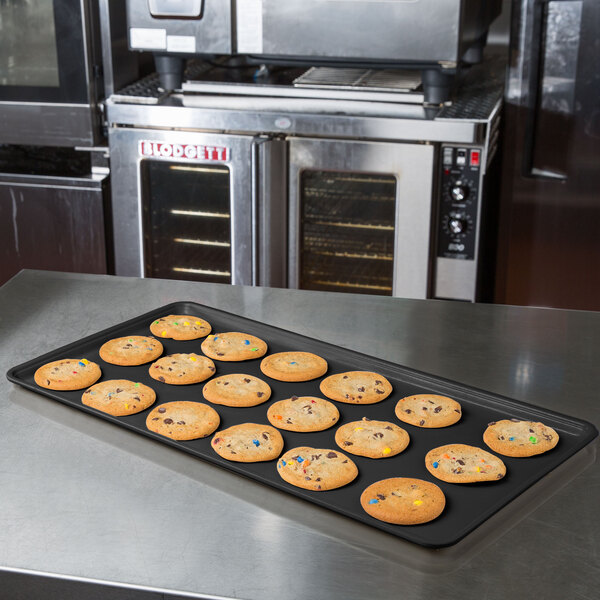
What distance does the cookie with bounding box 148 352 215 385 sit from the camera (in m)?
1.26

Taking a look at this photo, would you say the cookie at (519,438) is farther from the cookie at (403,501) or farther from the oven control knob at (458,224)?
the oven control knob at (458,224)

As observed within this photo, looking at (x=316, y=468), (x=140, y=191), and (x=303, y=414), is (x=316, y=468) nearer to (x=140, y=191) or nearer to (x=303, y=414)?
(x=303, y=414)

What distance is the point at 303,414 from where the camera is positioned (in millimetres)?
1158

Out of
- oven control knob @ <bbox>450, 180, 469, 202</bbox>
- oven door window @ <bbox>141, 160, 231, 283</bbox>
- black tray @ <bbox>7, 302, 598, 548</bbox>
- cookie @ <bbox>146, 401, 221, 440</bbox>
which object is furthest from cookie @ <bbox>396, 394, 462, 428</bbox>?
oven door window @ <bbox>141, 160, 231, 283</bbox>

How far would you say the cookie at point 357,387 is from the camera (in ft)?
3.95

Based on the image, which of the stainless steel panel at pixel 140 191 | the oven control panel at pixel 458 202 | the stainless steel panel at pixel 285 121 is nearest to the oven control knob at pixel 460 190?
the oven control panel at pixel 458 202

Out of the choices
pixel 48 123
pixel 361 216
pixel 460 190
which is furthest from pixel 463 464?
pixel 48 123

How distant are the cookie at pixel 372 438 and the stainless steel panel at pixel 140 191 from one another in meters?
1.51

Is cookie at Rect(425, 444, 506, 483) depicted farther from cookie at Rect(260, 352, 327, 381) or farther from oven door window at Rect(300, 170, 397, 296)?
oven door window at Rect(300, 170, 397, 296)

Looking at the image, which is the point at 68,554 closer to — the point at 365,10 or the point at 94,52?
the point at 365,10

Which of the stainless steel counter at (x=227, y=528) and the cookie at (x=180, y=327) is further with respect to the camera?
the cookie at (x=180, y=327)

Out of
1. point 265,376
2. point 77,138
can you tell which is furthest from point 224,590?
point 77,138

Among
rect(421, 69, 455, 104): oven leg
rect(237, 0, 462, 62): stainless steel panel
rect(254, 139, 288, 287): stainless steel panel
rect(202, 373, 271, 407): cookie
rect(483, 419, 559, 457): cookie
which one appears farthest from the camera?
rect(254, 139, 288, 287): stainless steel panel

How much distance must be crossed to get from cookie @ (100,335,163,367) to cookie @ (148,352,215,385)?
0.9 inches
